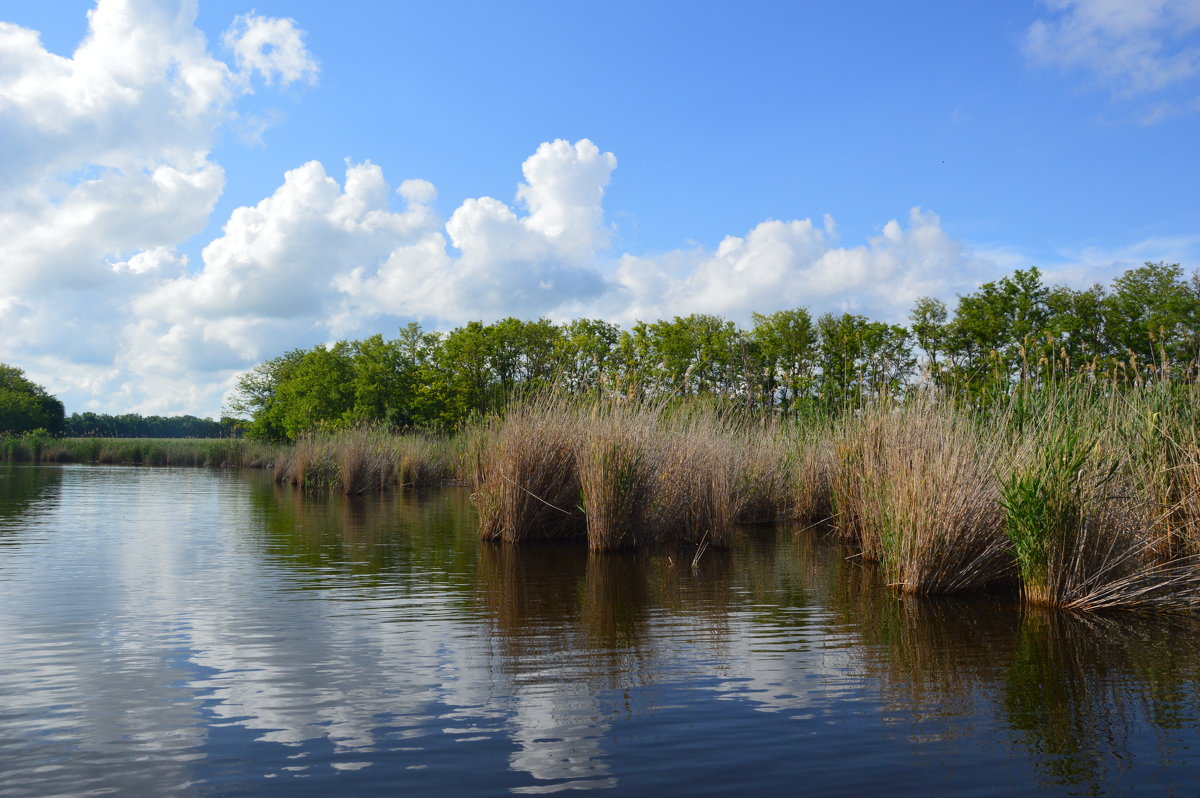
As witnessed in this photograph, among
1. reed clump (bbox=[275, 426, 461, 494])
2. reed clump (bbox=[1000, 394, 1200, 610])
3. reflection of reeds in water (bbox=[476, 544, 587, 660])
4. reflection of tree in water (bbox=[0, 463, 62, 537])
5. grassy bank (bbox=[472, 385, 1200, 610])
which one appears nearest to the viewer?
reflection of reeds in water (bbox=[476, 544, 587, 660])

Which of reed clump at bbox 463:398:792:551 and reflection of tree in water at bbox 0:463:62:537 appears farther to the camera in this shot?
reflection of tree in water at bbox 0:463:62:537

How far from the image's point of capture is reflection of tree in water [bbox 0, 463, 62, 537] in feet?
44.7

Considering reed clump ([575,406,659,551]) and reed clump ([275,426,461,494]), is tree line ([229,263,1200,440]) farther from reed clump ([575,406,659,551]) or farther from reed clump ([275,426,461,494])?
reed clump ([575,406,659,551])

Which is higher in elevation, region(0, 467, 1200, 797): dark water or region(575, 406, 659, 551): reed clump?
region(575, 406, 659, 551): reed clump

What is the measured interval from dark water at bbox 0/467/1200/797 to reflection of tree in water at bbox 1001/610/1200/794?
2cm

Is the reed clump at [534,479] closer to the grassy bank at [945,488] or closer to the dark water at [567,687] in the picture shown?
the grassy bank at [945,488]

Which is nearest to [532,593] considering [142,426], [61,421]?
[61,421]

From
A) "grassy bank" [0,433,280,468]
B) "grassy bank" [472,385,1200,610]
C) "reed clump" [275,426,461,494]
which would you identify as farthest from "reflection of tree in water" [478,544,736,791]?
"grassy bank" [0,433,280,468]

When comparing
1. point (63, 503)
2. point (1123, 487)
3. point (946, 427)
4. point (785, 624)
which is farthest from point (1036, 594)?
point (63, 503)

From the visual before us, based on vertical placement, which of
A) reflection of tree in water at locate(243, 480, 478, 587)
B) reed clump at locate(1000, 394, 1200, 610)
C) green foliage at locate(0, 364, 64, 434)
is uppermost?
green foliage at locate(0, 364, 64, 434)

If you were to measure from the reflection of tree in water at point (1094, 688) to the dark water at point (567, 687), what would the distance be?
2 cm

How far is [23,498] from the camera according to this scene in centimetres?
1869

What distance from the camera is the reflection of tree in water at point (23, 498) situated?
13.6 m

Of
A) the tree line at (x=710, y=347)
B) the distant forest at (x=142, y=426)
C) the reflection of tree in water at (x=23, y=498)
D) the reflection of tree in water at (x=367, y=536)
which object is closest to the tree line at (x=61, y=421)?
the distant forest at (x=142, y=426)
